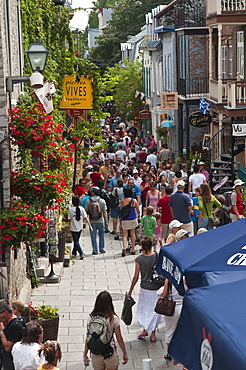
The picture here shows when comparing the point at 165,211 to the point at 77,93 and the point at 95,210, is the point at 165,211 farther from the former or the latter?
the point at 77,93

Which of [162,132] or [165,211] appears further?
[162,132]

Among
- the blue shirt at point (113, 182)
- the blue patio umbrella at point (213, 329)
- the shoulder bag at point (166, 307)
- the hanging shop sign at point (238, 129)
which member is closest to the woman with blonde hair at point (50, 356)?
the blue patio umbrella at point (213, 329)

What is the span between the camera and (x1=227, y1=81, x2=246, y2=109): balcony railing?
911 inches

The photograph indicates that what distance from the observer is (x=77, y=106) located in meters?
20.1

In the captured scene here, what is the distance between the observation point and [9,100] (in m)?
11.0

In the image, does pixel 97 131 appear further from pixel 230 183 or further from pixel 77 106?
pixel 230 183

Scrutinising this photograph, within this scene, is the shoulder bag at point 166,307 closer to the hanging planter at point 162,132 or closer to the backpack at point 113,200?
the backpack at point 113,200

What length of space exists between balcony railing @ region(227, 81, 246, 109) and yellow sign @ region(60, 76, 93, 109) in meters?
5.17

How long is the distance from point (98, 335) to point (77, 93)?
13.3 metres

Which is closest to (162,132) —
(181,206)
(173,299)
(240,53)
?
(240,53)

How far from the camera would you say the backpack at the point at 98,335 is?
25.8 feet

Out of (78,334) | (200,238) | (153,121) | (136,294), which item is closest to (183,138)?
(153,121)

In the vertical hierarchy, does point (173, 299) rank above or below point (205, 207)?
below

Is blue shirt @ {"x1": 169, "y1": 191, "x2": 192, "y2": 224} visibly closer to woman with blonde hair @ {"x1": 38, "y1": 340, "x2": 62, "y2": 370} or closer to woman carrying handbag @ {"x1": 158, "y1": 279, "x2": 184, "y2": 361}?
woman carrying handbag @ {"x1": 158, "y1": 279, "x2": 184, "y2": 361}
